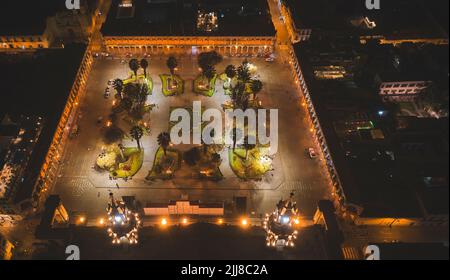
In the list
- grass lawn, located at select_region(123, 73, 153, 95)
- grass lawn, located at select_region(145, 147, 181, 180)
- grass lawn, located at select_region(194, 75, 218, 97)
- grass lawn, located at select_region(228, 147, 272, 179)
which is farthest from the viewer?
grass lawn, located at select_region(123, 73, 153, 95)

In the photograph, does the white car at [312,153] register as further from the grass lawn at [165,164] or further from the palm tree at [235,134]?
the grass lawn at [165,164]

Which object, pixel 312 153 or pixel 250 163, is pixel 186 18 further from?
pixel 312 153

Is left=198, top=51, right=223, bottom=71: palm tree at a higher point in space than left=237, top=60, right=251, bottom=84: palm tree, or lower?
higher

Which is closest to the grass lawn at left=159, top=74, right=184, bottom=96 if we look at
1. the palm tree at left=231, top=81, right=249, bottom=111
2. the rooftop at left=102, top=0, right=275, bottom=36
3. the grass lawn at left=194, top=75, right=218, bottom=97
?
the grass lawn at left=194, top=75, right=218, bottom=97

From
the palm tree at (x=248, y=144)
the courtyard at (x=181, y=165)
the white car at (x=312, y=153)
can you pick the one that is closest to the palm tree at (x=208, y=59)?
the courtyard at (x=181, y=165)

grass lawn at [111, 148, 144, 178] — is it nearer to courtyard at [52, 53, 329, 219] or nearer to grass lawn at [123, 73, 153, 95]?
courtyard at [52, 53, 329, 219]
